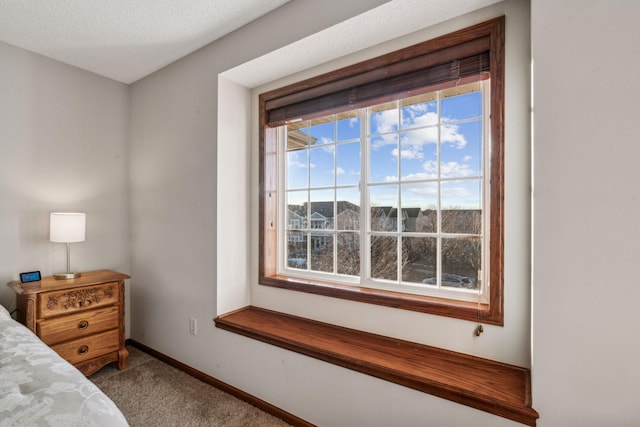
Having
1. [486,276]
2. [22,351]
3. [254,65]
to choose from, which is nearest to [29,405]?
[22,351]

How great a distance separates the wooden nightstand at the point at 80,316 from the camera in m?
2.00

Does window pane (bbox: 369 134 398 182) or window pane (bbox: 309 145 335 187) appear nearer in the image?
window pane (bbox: 369 134 398 182)

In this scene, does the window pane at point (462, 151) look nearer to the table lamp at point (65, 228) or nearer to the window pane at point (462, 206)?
the window pane at point (462, 206)

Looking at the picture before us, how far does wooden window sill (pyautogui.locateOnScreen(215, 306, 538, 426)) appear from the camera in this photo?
1.23 meters

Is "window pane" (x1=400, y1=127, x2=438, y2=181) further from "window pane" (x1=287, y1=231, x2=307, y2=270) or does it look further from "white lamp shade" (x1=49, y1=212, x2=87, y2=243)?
"white lamp shade" (x1=49, y1=212, x2=87, y2=243)

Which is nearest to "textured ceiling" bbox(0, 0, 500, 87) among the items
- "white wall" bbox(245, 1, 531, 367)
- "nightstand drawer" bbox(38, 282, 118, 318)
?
"white wall" bbox(245, 1, 531, 367)

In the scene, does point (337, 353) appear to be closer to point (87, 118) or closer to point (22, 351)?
point (22, 351)

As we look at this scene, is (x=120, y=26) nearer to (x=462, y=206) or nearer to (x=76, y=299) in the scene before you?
(x=76, y=299)

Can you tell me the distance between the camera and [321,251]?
221 centimetres

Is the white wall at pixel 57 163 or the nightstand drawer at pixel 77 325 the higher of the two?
the white wall at pixel 57 163

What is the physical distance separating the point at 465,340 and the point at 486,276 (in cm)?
35

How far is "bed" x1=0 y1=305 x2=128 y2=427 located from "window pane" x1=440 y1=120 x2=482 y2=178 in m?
1.78

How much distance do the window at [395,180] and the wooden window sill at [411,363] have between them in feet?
0.74

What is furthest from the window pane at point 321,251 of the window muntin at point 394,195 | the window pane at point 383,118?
the window pane at point 383,118
